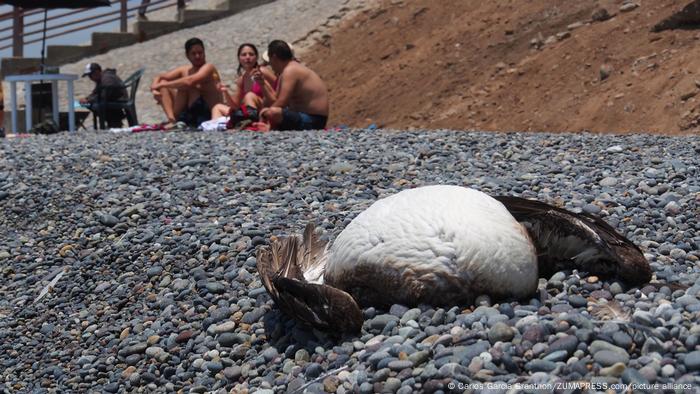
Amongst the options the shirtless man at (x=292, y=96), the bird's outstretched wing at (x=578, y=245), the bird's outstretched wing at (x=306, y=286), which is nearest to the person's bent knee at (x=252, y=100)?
the shirtless man at (x=292, y=96)

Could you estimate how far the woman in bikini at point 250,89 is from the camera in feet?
34.4

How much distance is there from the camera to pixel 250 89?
10.9 m

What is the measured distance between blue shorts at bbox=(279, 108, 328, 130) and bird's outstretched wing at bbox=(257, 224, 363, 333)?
5495 mm

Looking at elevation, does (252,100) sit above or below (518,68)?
below

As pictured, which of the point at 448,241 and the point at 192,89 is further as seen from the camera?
the point at 192,89

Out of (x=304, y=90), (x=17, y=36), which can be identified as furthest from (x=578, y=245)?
(x=17, y=36)

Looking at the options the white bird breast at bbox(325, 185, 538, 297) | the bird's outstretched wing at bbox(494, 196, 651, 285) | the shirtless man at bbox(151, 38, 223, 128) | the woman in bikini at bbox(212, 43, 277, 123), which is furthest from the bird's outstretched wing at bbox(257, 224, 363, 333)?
the shirtless man at bbox(151, 38, 223, 128)

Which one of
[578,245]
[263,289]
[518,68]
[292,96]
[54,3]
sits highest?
[54,3]

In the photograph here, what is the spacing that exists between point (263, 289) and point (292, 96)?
5.85m

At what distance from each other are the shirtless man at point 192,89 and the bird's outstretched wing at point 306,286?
696 cm

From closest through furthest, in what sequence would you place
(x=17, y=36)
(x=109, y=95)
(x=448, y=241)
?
(x=448, y=241), (x=109, y=95), (x=17, y=36)

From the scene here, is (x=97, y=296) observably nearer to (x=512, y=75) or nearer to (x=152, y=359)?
(x=152, y=359)

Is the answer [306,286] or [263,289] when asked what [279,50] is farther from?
[306,286]

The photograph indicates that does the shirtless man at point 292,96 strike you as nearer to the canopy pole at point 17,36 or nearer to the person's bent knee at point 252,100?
the person's bent knee at point 252,100
